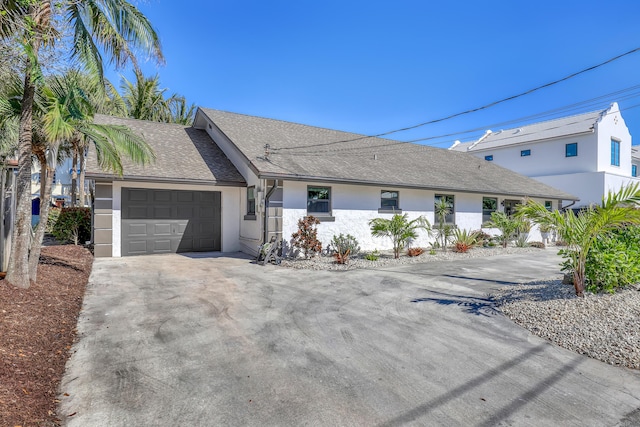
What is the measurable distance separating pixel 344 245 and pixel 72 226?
34.3 feet

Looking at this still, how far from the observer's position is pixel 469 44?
1133 cm

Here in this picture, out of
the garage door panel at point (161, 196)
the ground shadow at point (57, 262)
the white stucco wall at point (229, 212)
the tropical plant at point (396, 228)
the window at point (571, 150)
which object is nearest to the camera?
the ground shadow at point (57, 262)

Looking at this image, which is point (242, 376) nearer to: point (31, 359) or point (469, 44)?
point (31, 359)

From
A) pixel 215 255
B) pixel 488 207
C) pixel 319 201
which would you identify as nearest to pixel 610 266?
pixel 319 201

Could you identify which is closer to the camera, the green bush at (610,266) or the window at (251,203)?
the green bush at (610,266)

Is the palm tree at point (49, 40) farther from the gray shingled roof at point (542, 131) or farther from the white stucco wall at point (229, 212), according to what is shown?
the gray shingled roof at point (542, 131)

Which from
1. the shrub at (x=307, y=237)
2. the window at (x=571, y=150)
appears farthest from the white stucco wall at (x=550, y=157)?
the shrub at (x=307, y=237)

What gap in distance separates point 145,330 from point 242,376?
2.10 metres

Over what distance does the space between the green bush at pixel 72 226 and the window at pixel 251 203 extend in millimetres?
6520

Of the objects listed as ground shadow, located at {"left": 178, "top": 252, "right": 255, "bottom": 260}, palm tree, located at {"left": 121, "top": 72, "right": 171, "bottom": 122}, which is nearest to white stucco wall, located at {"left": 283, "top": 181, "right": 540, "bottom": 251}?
ground shadow, located at {"left": 178, "top": 252, "right": 255, "bottom": 260}

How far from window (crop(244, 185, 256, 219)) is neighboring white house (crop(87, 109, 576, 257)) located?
38mm

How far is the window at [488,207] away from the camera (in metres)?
16.7

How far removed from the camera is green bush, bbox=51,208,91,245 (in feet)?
40.8

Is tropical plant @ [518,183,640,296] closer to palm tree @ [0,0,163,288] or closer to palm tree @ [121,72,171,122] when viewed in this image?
palm tree @ [0,0,163,288]
